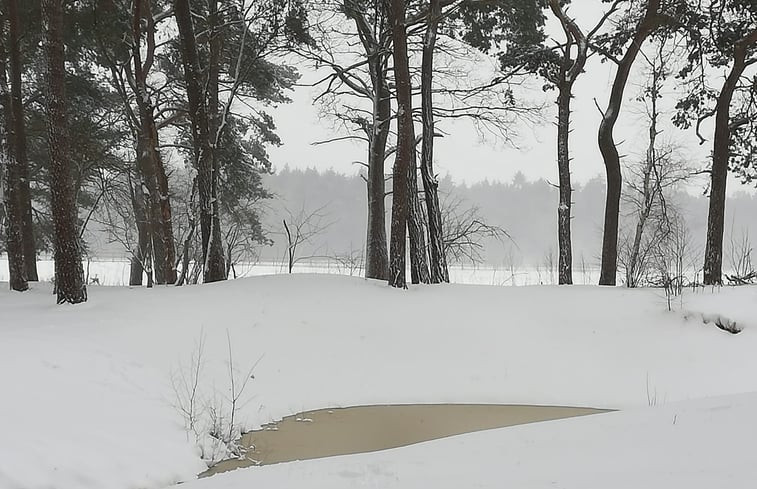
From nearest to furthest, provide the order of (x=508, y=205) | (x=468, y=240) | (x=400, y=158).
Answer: (x=400, y=158) < (x=468, y=240) < (x=508, y=205)

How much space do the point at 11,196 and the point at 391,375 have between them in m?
6.86

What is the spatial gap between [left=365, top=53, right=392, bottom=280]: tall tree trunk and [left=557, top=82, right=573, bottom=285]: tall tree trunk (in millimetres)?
3682

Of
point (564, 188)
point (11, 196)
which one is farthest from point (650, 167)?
point (11, 196)

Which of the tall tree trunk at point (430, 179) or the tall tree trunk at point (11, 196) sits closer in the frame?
the tall tree trunk at point (11, 196)

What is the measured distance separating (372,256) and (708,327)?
6844mm

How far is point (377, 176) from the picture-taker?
44.3 feet

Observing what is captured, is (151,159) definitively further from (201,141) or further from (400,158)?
(400,158)

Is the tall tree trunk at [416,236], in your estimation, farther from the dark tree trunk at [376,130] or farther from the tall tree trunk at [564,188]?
the tall tree trunk at [564,188]

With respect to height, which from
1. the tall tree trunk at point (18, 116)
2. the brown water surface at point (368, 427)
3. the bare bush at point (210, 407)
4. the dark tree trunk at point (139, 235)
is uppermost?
the tall tree trunk at point (18, 116)

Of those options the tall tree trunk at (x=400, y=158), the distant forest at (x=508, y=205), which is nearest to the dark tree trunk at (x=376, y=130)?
the tall tree trunk at (x=400, y=158)

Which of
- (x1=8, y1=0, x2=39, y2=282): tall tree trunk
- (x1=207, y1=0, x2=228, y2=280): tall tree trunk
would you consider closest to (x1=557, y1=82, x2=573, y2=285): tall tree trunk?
(x1=207, y1=0, x2=228, y2=280): tall tree trunk

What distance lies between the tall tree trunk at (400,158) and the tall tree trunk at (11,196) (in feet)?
20.1

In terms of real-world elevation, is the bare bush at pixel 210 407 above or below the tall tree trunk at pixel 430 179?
below

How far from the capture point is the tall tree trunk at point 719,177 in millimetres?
10227
